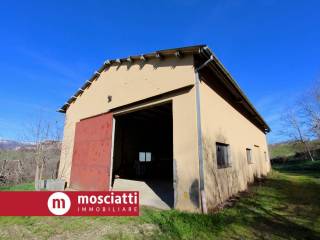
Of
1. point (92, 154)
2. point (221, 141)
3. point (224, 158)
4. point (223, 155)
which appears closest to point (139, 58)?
point (221, 141)

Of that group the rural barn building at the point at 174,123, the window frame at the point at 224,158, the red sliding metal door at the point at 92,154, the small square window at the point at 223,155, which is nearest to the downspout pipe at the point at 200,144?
the rural barn building at the point at 174,123

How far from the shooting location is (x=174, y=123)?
6.39 meters

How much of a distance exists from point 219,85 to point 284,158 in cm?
3551

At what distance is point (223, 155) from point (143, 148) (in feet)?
27.5

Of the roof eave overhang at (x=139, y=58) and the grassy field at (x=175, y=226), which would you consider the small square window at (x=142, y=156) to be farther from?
the grassy field at (x=175, y=226)

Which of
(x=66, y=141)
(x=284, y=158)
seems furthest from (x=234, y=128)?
(x=284, y=158)

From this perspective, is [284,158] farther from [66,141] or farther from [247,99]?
[66,141]

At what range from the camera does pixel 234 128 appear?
30.2 ft

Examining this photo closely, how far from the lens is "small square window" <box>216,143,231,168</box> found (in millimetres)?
7159

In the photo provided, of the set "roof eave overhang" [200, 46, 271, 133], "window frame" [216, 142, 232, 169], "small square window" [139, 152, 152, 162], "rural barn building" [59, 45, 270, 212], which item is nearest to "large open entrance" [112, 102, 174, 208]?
"small square window" [139, 152, 152, 162]

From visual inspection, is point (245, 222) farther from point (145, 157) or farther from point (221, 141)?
point (145, 157)

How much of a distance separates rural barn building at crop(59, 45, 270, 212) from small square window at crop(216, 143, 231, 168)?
37 mm

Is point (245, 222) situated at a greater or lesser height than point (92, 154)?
lesser

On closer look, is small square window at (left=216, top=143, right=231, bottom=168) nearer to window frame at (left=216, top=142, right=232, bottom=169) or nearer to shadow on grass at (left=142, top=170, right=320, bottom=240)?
window frame at (left=216, top=142, right=232, bottom=169)
